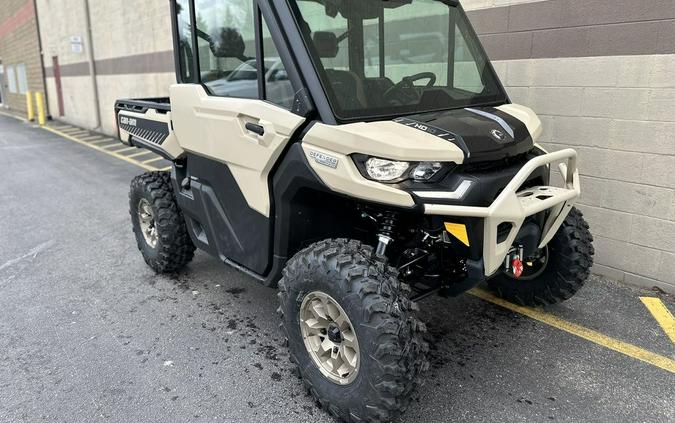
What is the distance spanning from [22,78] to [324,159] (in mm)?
28218

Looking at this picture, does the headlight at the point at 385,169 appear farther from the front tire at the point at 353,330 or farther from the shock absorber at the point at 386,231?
the front tire at the point at 353,330

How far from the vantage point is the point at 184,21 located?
371 cm

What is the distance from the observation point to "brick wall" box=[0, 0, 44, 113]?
2203 cm

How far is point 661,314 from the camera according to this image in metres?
4.00

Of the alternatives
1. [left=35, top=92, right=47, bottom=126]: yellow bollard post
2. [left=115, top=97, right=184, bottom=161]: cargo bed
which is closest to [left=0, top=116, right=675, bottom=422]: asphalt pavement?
[left=115, top=97, right=184, bottom=161]: cargo bed

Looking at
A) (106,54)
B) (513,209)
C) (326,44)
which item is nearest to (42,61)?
(106,54)

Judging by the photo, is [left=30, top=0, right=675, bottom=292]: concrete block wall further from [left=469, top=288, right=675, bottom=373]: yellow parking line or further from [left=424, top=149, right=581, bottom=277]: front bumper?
[left=424, top=149, right=581, bottom=277]: front bumper

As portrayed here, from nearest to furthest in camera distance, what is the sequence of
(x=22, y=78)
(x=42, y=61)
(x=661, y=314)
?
(x=661, y=314), (x=42, y=61), (x=22, y=78)

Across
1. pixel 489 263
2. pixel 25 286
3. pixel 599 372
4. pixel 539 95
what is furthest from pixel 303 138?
pixel 25 286

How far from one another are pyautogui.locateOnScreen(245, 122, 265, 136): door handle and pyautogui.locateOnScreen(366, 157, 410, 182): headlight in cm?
74

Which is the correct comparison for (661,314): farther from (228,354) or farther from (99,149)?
(99,149)

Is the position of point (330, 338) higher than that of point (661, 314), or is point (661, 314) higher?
point (330, 338)

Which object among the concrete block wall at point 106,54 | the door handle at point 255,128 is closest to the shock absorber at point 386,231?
the door handle at point 255,128

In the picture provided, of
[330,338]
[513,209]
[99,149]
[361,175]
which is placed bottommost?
[99,149]
